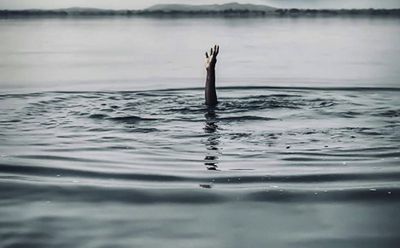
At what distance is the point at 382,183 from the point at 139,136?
225 inches

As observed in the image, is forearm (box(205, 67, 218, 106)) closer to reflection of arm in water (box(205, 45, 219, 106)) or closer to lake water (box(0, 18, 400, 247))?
reflection of arm in water (box(205, 45, 219, 106))

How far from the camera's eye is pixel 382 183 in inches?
322

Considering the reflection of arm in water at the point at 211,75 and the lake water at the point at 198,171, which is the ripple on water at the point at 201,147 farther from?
the reflection of arm in water at the point at 211,75

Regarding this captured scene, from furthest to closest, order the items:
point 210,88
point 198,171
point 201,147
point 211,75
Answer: point 210,88 < point 211,75 < point 201,147 < point 198,171

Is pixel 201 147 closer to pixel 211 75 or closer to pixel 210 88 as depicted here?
pixel 211 75

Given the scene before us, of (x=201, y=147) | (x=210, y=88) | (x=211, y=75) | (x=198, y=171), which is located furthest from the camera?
(x=210, y=88)

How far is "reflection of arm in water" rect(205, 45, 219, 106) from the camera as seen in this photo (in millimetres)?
14242

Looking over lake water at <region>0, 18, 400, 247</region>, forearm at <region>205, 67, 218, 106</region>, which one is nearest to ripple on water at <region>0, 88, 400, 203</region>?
lake water at <region>0, 18, 400, 247</region>

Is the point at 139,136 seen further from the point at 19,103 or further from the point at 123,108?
the point at 19,103

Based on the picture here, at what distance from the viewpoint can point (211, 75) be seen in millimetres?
14352

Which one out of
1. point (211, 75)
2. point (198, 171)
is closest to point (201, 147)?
point (198, 171)

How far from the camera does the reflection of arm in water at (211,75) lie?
1424 cm

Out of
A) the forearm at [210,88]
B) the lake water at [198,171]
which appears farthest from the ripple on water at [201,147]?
the forearm at [210,88]

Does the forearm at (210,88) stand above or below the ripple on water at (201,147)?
above
